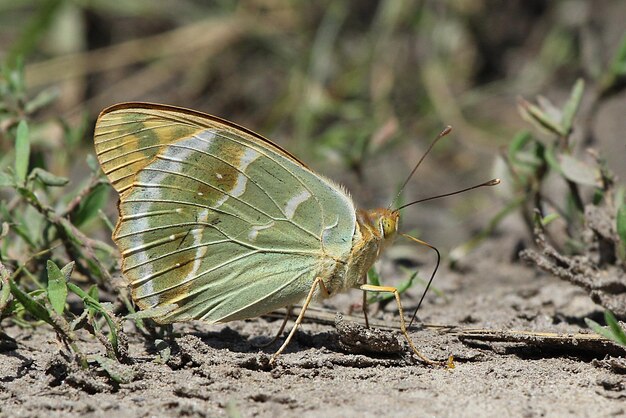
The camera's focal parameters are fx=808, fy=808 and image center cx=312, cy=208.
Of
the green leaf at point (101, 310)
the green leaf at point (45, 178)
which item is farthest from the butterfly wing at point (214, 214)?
the green leaf at point (101, 310)

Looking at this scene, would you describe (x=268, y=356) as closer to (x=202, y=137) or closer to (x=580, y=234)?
(x=202, y=137)

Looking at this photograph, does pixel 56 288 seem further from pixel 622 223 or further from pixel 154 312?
pixel 622 223

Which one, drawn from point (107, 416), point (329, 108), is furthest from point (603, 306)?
point (329, 108)

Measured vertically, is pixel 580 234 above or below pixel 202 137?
below

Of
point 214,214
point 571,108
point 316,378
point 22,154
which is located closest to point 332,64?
point 571,108

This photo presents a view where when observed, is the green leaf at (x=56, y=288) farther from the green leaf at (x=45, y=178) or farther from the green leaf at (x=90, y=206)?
the green leaf at (x=90, y=206)

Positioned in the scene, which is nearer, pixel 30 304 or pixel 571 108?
pixel 30 304
